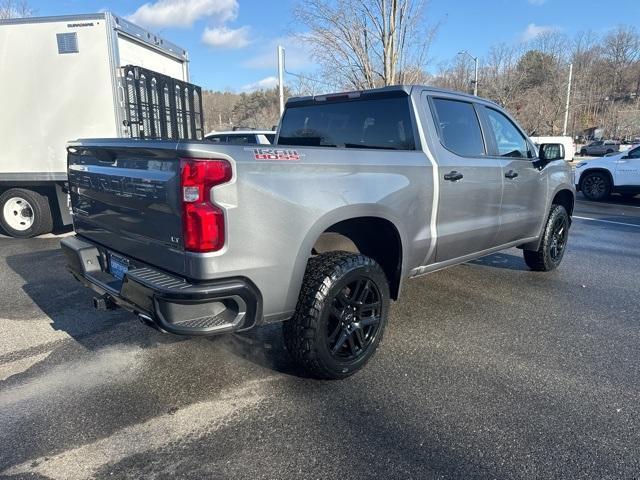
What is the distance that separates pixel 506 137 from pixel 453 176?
1325mm

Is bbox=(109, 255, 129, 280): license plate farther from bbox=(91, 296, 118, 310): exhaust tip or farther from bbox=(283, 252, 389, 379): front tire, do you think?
bbox=(283, 252, 389, 379): front tire

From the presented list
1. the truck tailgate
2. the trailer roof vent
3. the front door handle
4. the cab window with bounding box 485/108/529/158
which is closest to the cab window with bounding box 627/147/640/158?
the cab window with bounding box 485/108/529/158

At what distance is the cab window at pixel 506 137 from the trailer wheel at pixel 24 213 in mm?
6523

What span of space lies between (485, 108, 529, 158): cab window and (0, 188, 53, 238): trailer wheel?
6.52 metres

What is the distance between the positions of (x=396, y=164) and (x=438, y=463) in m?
1.87

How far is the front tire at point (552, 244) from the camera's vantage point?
17.4 feet

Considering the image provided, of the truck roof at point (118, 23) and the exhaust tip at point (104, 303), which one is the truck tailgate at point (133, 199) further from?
the truck roof at point (118, 23)

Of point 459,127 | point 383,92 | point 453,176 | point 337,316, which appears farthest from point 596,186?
point 337,316

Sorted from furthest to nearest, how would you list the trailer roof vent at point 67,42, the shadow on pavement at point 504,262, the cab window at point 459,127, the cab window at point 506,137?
1. the trailer roof vent at point 67,42
2. the shadow on pavement at point 504,262
3. the cab window at point 506,137
4. the cab window at point 459,127

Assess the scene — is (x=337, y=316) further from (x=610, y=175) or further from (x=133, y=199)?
(x=610, y=175)

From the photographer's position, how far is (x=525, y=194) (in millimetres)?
4707

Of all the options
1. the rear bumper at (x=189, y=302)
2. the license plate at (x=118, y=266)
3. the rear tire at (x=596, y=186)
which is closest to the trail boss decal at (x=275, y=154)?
the rear bumper at (x=189, y=302)

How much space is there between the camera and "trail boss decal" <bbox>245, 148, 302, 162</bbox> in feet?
7.98

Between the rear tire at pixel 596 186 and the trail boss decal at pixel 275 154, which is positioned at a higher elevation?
the trail boss decal at pixel 275 154
